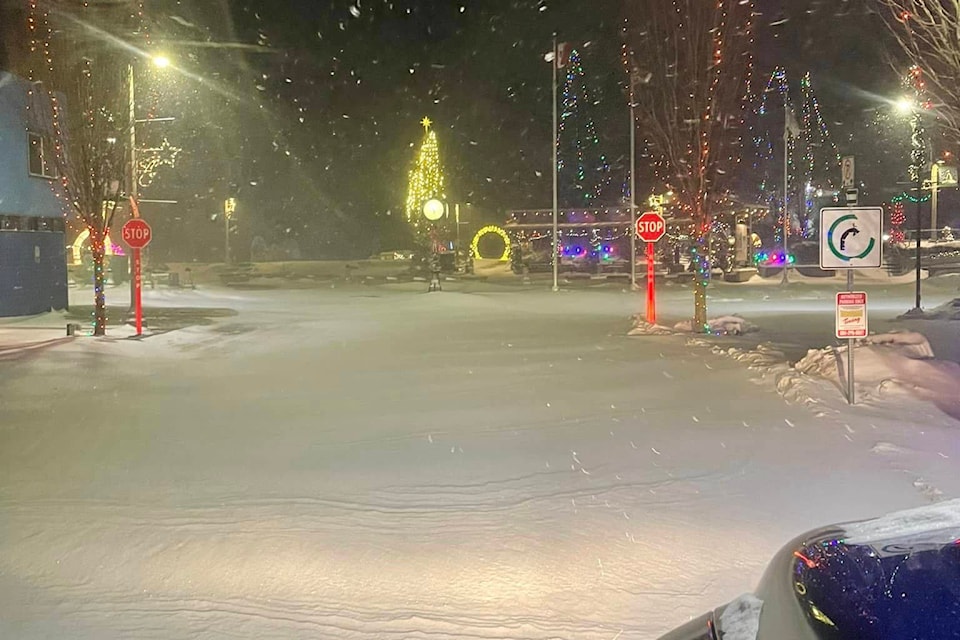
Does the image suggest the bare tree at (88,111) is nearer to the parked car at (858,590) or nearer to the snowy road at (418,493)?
the snowy road at (418,493)

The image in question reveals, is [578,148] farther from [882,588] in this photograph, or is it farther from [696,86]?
[882,588]

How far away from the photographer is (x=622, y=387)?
13016 mm

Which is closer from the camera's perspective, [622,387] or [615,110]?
[622,387]

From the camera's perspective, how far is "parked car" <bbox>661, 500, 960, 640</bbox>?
212 cm

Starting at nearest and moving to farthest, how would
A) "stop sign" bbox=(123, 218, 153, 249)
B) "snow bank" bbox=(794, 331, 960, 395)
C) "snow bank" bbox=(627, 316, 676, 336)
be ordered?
Answer: "snow bank" bbox=(794, 331, 960, 395) → "snow bank" bbox=(627, 316, 676, 336) → "stop sign" bbox=(123, 218, 153, 249)

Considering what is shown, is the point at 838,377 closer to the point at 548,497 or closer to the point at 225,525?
the point at 548,497

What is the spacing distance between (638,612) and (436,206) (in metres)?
30.6

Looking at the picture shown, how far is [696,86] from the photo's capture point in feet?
64.2

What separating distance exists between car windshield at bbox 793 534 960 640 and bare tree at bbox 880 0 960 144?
370 inches

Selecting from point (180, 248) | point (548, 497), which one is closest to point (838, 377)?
point (548, 497)

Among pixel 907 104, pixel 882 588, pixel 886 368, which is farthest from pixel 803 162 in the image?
pixel 882 588

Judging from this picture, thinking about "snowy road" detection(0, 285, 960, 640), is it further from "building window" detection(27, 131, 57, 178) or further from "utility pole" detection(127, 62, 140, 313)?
"building window" detection(27, 131, 57, 178)

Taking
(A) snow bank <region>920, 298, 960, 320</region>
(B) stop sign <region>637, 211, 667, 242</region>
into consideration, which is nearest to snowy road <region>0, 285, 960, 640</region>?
(B) stop sign <region>637, 211, 667, 242</region>

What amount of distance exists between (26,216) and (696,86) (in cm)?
1808
